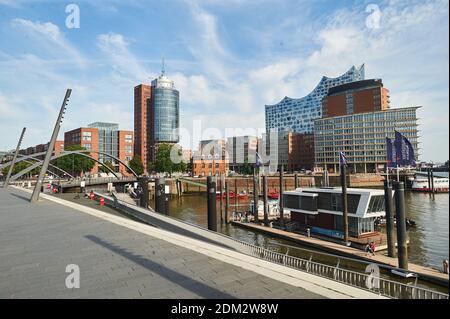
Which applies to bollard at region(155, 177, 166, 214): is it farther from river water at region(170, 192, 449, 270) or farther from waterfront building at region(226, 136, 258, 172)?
waterfront building at region(226, 136, 258, 172)

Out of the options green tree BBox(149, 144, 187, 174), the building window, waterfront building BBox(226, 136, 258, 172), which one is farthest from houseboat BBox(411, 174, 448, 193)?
the building window

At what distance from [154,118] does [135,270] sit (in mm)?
179362

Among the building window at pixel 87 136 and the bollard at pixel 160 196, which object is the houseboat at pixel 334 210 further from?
the building window at pixel 87 136

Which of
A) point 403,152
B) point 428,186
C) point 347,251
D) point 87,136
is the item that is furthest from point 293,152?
point 347,251

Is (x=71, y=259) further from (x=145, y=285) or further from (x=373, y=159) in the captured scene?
(x=373, y=159)

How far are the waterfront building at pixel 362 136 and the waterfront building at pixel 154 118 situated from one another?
285ft

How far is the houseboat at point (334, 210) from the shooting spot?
28.7 m

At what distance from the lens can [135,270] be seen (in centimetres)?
865

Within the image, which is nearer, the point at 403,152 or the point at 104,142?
the point at 403,152

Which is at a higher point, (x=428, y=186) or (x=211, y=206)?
(x=211, y=206)

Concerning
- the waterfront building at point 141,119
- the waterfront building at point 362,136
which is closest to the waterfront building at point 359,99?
the waterfront building at point 362,136

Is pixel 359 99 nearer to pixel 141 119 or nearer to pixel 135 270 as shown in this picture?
pixel 141 119
